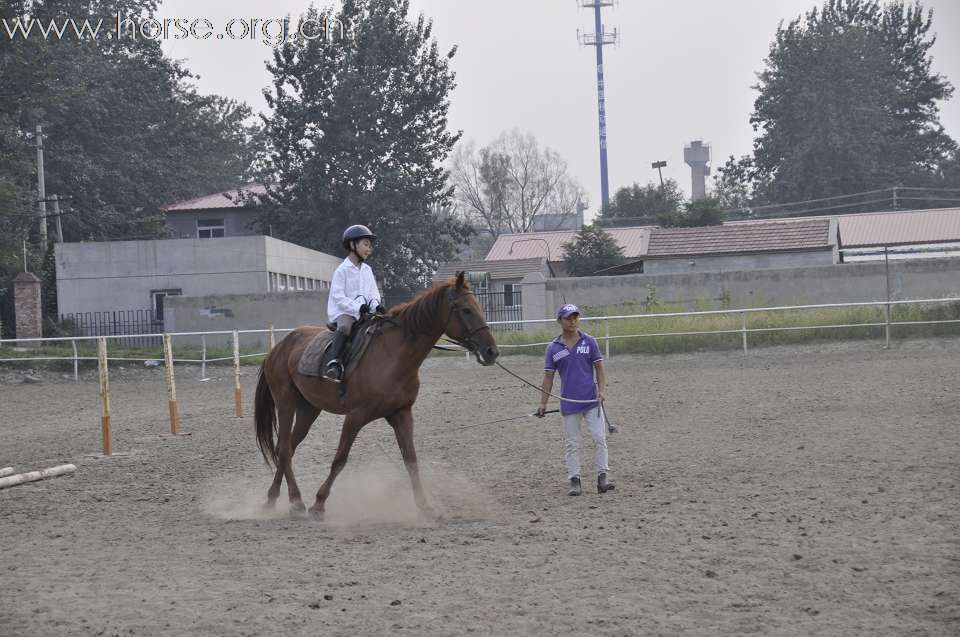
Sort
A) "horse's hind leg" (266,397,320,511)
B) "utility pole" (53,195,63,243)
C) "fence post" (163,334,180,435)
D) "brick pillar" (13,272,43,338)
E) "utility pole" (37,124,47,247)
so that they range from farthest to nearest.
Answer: "utility pole" (53,195,63,243) < "utility pole" (37,124,47,247) < "brick pillar" (13,272,43,338) < "fence post" (163,334,180,435) < "horse's hind leg" (266,397,320,511)

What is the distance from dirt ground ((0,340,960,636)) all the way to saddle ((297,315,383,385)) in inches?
45.6

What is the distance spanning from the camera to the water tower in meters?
81.0

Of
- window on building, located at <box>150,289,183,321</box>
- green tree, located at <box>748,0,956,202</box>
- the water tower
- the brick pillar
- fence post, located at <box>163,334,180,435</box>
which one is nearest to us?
fence post, located at <box>163,334,180,435</box>

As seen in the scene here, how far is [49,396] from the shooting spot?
20672 mm

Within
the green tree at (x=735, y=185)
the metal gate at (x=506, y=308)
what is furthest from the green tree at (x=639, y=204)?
the metal gate at (x=506, y=308)

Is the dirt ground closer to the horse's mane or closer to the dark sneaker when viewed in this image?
the dark sneaker

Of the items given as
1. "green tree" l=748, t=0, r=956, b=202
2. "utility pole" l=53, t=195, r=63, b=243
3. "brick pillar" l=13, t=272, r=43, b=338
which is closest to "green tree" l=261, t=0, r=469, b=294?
"utility pole" l=53, t=195, r=63, b=243

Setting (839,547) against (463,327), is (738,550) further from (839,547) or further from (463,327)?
(463,327)

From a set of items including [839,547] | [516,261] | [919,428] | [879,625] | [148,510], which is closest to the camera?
[879,625]

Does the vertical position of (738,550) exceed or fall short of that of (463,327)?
it falls short

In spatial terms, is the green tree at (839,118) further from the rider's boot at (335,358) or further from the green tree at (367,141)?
the rider's boot at (335,358)

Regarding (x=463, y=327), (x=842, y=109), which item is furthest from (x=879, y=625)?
(x=842, y=109)

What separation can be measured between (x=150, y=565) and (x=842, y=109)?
61.6 meters

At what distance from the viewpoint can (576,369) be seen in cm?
834
